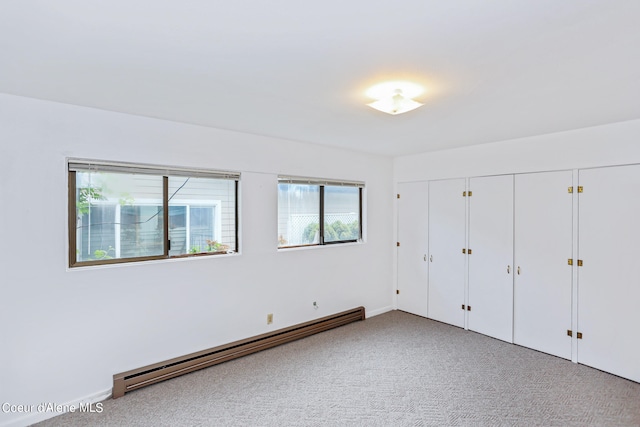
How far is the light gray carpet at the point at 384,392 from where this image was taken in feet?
8.04

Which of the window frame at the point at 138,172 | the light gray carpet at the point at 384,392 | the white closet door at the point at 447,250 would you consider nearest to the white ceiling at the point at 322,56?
the window frame at the point at 138,172

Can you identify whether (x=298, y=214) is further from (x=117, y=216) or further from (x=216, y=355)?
(x=117, y=216)

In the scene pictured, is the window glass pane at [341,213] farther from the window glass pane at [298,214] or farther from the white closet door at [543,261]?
the white closet door at [543,261]

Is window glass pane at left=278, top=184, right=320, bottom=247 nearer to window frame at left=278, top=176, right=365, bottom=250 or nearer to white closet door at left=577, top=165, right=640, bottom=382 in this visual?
window frame at left=278, top=176, right=365, bottom=250

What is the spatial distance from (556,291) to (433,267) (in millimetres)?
1456

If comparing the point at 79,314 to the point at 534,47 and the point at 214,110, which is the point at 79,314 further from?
the point at 534,47

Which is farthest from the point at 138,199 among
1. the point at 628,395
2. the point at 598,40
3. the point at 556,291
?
the point at 628,395

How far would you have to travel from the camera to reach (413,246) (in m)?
4.86

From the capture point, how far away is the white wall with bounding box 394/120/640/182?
10.0ft

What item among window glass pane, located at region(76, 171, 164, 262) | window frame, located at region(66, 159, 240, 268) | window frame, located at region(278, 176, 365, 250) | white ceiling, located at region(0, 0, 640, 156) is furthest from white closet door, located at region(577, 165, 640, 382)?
window glass pane, located at region(76, 171, 164, 262)

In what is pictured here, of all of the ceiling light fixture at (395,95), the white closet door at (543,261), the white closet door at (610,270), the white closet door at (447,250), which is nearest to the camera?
the ceiling light fixture at (395,95)

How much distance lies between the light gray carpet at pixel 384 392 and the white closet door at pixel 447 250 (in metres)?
0.75

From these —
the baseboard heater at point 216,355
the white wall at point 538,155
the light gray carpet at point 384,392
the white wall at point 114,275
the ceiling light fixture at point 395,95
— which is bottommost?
the light gray carpet at point 384,392

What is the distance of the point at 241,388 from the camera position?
2846 mm
